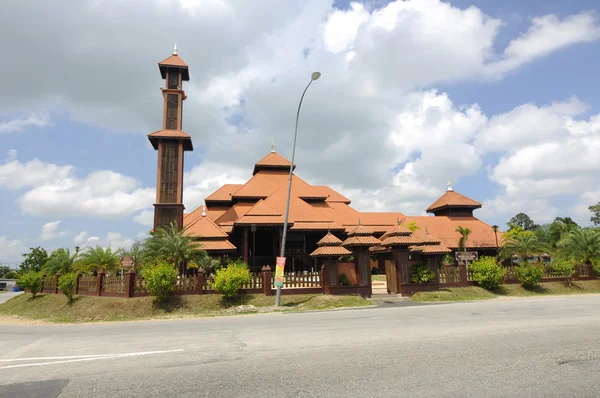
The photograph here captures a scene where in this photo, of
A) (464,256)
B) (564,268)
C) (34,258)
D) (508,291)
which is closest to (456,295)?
(464,256)

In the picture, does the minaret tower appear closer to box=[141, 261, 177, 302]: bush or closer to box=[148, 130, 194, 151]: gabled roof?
box=[148, 130, 194, 151]: gabled roof

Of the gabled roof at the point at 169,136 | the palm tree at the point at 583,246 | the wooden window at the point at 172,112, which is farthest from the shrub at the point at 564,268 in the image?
the wooden window at the point at 172,112

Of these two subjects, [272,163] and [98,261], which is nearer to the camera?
[98,261]

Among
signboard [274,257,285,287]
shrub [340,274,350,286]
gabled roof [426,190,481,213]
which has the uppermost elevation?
gabled roof [426,190,481,213]

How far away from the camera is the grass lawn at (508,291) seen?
19.0m

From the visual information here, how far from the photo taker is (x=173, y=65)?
106 ft

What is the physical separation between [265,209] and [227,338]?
18164 millimetres

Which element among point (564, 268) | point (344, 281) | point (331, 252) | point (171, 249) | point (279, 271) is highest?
point (171, 249)

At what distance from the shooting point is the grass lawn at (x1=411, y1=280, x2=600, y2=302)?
19.0 metres

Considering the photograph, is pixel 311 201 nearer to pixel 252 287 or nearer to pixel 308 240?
pixel 308 240

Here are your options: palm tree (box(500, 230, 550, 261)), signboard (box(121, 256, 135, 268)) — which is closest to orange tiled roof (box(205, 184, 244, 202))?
signboard (box(121, 256, 135, 268))

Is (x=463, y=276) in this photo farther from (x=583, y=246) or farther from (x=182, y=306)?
(x=182, y=306)

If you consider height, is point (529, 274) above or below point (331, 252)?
below

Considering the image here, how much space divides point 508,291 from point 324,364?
2011cm
